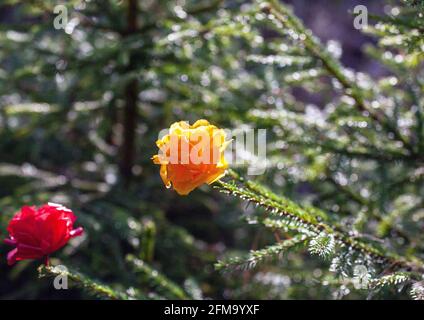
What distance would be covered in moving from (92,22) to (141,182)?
0.63 metres

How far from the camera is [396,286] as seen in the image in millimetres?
1172

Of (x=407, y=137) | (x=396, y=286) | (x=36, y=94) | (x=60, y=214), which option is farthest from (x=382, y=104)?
(x=36, y=94)

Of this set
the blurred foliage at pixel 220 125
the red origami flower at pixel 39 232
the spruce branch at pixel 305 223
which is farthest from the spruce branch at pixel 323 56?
the red origami flower at pixel 39 232

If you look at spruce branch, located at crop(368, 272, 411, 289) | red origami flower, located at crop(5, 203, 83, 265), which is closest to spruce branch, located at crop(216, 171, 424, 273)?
spruce branch, located at crop(368, 272, 411, 289)

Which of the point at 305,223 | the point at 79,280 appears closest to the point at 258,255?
the point at 305,223

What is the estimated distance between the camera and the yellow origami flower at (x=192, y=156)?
89 centimetres

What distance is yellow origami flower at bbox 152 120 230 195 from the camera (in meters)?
0.89

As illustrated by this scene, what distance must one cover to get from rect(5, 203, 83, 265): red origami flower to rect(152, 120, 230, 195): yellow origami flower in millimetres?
234

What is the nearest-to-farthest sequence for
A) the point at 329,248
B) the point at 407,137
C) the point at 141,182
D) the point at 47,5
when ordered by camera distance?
the point at 329,248, the point at 407,137, the point at 47,5, the point at 141,182

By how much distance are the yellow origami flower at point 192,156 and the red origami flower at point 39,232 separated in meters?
0.23

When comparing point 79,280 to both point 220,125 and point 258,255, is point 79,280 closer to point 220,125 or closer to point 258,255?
point 258,255

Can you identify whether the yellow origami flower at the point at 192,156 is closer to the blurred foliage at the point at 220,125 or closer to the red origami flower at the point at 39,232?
the blurred foliage at the point at 220,125

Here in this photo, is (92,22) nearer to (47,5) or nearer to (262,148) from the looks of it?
(47,5)

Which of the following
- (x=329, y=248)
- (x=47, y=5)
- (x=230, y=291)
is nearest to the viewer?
(x=329, y=248)
